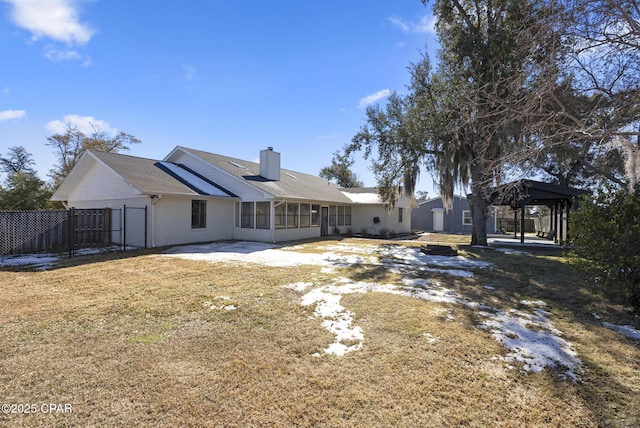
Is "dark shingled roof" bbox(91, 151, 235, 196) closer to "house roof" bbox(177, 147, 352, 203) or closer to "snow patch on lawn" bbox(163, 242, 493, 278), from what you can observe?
"house roof" bbox(177, 147, 352, 203)

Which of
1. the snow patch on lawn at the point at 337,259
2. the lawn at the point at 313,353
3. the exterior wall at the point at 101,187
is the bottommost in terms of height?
the lawn at the point at 313,353

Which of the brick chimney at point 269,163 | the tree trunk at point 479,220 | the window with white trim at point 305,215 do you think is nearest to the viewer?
the tree trunk at point 479,220

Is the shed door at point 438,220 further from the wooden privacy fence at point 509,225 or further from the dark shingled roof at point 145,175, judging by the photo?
the dark shingled roof at point 145,175

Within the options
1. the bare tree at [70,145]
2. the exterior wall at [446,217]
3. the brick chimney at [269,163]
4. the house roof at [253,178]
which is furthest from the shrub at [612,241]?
the bare tree at [70,145]

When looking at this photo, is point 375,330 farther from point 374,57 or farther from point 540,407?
point 374,57

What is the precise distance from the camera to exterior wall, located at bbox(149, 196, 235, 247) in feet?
39.2

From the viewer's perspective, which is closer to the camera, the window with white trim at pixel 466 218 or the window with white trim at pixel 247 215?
the window with white trim at pixel 247 215

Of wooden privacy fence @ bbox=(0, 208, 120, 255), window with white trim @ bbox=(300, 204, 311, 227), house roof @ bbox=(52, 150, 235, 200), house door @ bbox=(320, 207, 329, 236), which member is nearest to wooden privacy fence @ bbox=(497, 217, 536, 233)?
house door @ bbox=(320, 207, 329, 236)

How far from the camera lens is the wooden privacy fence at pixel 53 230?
32.7ft

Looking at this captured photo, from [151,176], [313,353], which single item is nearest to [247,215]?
[151,176]

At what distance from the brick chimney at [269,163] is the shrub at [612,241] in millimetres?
13644

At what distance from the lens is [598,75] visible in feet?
22.6

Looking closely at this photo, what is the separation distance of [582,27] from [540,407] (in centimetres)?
678

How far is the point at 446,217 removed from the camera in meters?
26.0
